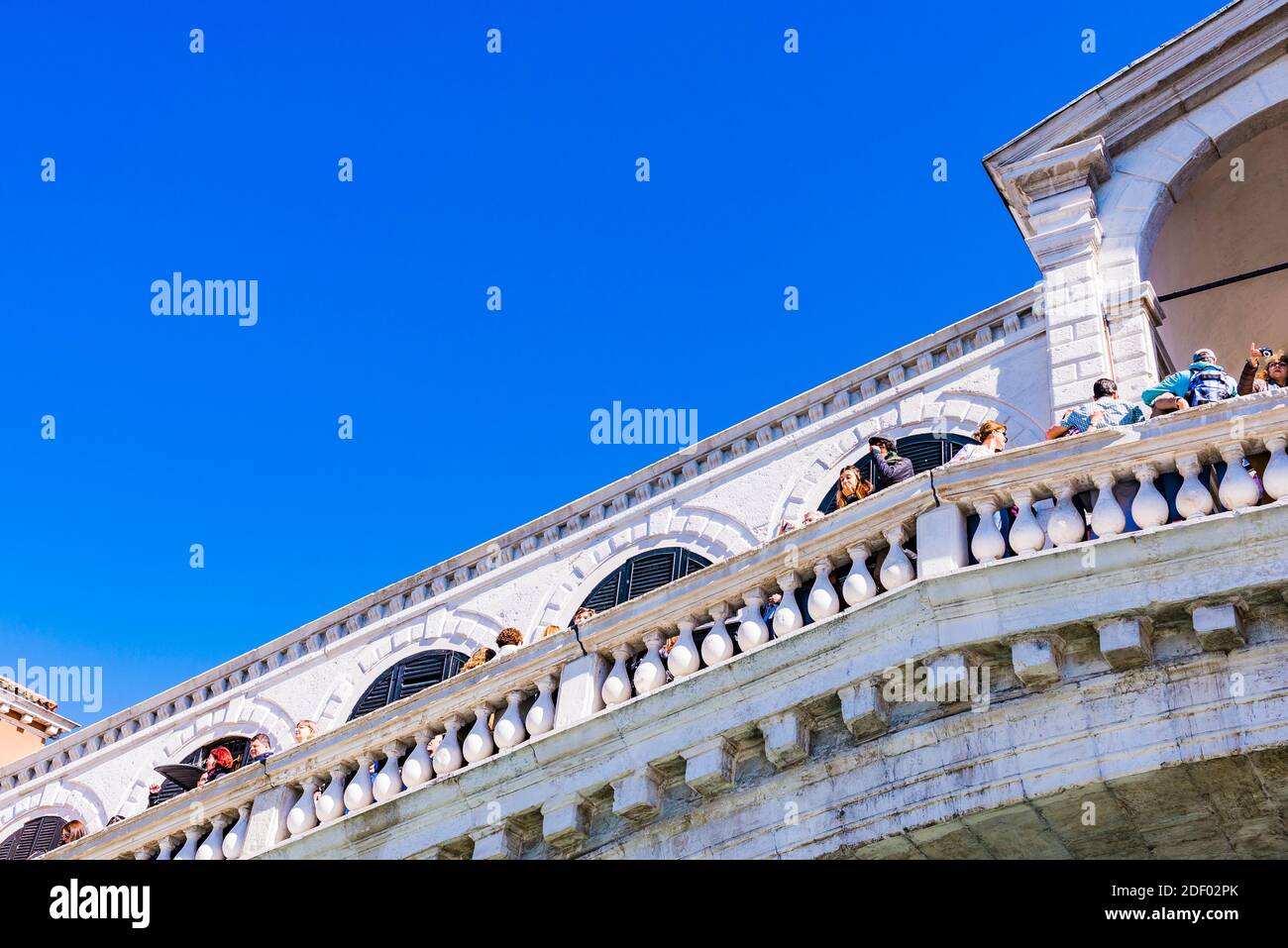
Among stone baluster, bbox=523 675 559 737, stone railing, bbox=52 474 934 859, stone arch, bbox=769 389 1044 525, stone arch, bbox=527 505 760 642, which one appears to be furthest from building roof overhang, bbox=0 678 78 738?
stone baluster, bbox=523 675 559 737

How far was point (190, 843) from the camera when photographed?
657 inches

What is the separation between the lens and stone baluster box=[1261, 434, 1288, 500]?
12898 millimetres

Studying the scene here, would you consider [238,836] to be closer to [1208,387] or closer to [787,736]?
[787,736]

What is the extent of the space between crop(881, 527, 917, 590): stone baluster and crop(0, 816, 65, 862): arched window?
1646 centimetres

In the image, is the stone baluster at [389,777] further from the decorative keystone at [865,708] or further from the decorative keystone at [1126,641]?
the decorative keystone at [1126,641]

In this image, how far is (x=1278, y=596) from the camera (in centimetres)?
1278

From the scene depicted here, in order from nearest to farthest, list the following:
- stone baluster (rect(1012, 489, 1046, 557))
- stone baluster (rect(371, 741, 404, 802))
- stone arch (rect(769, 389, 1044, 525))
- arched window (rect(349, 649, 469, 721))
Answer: stone baluster (rect(1012, 489, 1046, 557)), stone baluster (rect(371, 741, 404, 802)), stone arch (rect(769, 389, 1044, 525)), arched window (rect(349, 649, 469, 721))

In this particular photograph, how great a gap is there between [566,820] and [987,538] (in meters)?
4.19

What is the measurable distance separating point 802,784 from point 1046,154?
10.3 metres

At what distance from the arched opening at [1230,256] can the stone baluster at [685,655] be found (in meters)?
8.94

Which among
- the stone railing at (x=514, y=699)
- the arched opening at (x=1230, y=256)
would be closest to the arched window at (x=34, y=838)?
the stone railing at (x=514, y=699)

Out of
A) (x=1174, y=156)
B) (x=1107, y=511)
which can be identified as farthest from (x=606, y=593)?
(x=1107, y=511)

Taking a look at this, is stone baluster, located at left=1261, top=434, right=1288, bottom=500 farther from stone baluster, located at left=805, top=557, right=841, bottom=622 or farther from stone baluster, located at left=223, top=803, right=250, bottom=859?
stone baluster, located at left=223, top=803, right=250, bottom=859

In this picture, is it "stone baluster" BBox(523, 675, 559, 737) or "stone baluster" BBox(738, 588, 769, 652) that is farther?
"stone baluster" BBox(523, 675, 559, 737)
